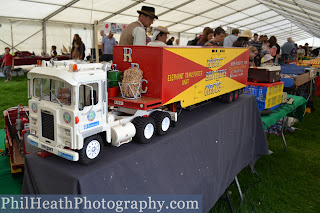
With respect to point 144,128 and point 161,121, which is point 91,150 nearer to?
point 144,128

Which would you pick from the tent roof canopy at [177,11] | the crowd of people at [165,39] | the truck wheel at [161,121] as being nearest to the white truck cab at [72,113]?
the truck wheel at [161,121]

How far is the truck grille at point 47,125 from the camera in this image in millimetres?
2150

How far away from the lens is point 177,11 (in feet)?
68.3

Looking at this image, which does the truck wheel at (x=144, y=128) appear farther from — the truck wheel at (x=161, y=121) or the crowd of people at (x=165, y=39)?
the crowd of people at (x=165, y=39)

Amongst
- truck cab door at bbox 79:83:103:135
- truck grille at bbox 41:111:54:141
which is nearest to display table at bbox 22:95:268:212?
truck grille at bbox 41:111:54:141

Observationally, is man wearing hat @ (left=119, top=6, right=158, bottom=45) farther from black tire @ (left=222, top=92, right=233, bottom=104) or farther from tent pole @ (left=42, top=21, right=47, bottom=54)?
tent pole @ (left=42, top=21, right=47, bottom=54)

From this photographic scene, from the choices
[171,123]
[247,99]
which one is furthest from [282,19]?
[171,123]

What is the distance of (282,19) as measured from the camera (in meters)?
32.1

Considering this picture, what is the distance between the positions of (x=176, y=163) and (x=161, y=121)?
0.48 m

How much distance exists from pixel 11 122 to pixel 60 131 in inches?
108

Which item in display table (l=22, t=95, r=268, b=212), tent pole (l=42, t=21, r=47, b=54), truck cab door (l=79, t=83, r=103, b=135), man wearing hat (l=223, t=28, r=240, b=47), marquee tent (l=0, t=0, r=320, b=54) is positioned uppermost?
marquee tent (l=0, t=0, r=320, b=54)

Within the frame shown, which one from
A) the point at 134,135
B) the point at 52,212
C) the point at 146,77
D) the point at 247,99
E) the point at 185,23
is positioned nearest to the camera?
the point at 52,212

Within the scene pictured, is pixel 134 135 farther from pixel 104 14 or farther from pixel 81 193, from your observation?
pixel 104 14

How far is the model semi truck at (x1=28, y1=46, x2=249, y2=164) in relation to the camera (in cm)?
203
